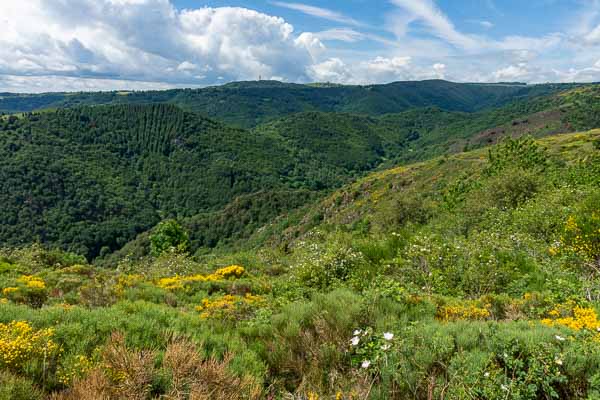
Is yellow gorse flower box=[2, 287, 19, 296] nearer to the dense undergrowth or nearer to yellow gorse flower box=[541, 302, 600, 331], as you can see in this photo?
the dense undergrowth

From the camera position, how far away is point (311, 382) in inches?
148

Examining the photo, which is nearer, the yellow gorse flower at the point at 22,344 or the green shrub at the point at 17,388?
the green shrub at the point at 17,388

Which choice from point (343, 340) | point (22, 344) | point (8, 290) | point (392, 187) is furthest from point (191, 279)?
point (392, 187)

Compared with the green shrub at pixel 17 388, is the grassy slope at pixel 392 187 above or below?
below

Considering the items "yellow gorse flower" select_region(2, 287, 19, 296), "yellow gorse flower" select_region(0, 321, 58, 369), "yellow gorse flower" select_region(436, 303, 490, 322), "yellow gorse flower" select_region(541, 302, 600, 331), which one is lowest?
"yellow gorse flower" select_region(2, 287, 19, 296)

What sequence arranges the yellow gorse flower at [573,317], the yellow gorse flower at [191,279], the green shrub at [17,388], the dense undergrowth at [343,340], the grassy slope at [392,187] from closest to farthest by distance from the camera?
the green shrub at [17,388] < the dense undergrowth at [343,340] < the yellow gorse flower at [573,317] < the yellow gorse flower at [191,279] < the grassy slope at [392,187]

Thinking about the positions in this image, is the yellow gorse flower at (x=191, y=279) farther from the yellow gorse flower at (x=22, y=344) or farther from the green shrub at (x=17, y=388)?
the green shrub at (x=17, y=388)

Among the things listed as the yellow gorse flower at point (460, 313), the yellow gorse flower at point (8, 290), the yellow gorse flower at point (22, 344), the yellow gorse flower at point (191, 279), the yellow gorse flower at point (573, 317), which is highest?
the yellow gorse flower at point (22, 344)

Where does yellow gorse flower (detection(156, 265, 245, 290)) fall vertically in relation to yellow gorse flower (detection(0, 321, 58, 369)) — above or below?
below

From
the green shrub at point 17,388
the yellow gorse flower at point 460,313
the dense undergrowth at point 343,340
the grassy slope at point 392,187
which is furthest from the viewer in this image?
the grassy slope at point 392,187

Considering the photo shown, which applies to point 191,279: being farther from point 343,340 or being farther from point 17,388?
point 17,388

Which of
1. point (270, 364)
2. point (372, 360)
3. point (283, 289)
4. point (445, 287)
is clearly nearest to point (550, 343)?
point (372, 360)

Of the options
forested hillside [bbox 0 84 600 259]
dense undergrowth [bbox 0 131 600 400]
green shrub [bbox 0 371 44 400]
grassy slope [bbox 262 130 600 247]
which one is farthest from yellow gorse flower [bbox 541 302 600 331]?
forested hillside [bbox 0 84 600 259]

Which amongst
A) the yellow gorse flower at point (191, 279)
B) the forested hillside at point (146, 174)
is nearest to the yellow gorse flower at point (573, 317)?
the yellow gorse flower at point (191, 279)
